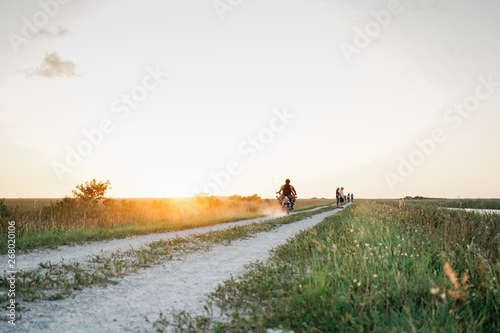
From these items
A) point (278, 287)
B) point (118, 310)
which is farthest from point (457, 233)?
point (118, 310)

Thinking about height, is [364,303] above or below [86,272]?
below

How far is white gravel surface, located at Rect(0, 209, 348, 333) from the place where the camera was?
4.86 meters

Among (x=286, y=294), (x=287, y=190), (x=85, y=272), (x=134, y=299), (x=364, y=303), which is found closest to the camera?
(x=364, y=303)

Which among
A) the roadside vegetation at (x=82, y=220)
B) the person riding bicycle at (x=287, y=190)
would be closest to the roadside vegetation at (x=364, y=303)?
the roadside vegetation at (x=82, y=220)

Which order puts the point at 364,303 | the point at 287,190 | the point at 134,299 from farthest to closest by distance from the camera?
1. the point at 287,190
2. the point at 134,299
3. the point at 364,303

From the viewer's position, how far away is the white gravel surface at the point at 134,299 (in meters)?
4.86

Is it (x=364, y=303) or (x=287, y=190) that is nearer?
(x=364, y=303)

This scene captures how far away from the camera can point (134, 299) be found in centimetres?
609

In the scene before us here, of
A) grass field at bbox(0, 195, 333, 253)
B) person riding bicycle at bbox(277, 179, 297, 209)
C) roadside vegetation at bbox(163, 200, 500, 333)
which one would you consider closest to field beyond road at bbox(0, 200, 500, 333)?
roadside vegetation at bbox(163, 200, 500, 333)

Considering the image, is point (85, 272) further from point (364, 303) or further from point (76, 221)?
point (76, 221)

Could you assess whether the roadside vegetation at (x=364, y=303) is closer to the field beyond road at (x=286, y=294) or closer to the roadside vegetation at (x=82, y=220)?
the field beyond road at (x=286, y=294)

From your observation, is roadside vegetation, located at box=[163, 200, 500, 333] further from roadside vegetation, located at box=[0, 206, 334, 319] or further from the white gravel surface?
roadside vegetation, located at box=[0, 206, 334, 319]

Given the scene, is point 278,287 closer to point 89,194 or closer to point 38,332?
point 38,332

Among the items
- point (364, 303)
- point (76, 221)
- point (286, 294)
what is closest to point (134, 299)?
point (286, 294)
